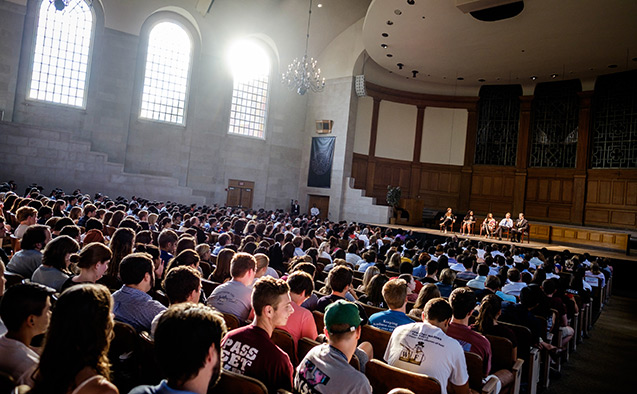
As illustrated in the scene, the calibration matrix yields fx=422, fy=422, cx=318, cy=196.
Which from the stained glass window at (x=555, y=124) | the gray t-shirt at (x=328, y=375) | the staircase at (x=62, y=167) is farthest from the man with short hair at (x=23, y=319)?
the stained glass window at (x=555, y=124)

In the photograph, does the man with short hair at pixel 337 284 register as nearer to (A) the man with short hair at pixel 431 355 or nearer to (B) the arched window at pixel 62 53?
(A) the man with short hair at pixel 431 355

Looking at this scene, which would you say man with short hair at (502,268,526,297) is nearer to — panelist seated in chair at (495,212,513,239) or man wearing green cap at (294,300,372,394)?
man wearing green cap at (294,300,372,394)

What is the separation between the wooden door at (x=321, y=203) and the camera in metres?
20.2

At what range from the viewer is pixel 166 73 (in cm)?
1831

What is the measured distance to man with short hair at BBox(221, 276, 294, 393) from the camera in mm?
2104

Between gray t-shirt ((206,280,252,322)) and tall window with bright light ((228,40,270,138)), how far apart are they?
1728cm

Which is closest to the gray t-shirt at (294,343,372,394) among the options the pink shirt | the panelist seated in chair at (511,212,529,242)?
the pink shirt

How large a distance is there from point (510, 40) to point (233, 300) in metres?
15.2

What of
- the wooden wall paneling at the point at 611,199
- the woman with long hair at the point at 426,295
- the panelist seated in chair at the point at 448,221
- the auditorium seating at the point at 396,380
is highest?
the wooden wall paneling at the point at 611,199

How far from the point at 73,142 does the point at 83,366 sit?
16.8 metres

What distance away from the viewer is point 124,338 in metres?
2.46

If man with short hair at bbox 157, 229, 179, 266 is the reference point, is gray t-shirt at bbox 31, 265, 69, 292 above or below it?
below

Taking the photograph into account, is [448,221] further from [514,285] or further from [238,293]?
[238,293]

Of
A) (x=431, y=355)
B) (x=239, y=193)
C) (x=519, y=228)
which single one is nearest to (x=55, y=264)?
(x=431, y=355)
